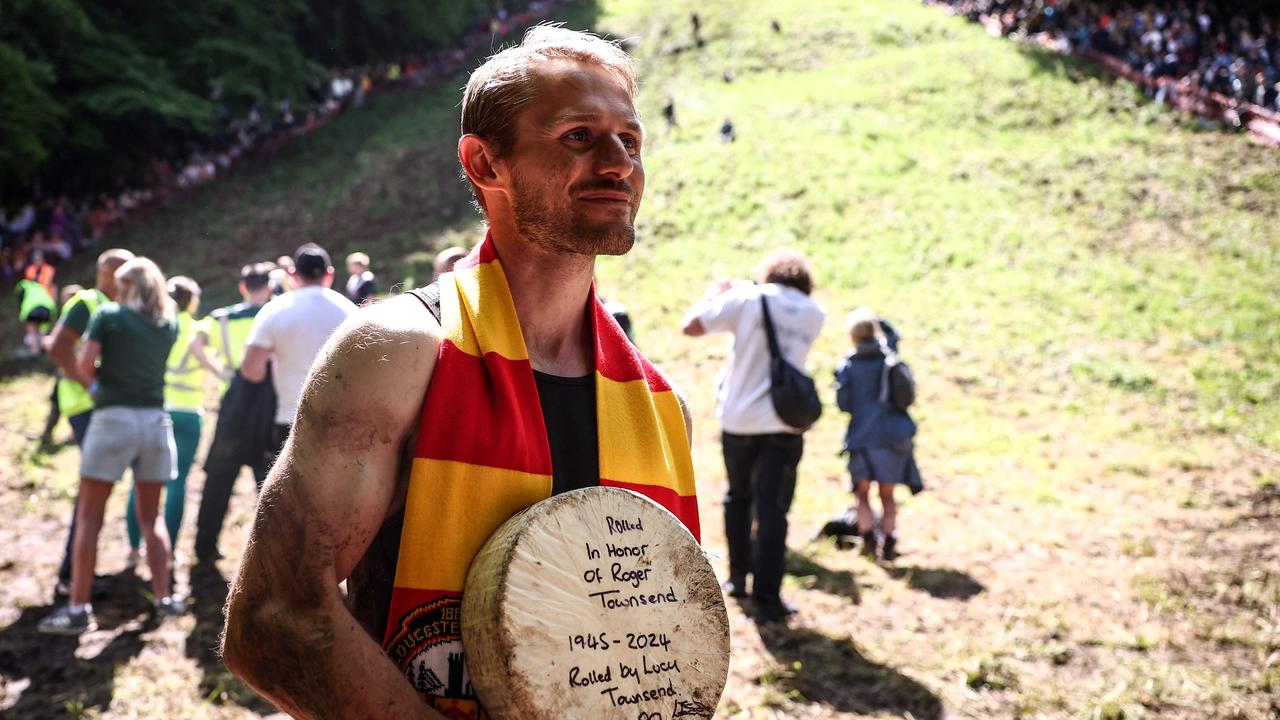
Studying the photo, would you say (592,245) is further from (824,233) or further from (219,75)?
(219,75)

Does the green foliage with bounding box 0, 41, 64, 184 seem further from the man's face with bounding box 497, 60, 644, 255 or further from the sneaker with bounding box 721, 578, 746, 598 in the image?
the man's face with bounding box 497, 60, 644, 255

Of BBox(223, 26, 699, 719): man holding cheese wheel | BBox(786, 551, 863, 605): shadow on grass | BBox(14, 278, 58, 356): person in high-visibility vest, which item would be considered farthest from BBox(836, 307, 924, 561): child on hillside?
BBox(14, 278, 58, 356): person in high-visibility vest

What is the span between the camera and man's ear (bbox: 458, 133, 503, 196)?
1.87 metres

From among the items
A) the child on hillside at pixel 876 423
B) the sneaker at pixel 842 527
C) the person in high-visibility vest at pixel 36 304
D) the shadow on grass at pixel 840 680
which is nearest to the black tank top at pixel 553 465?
the shadow on grass at pixel 840 680

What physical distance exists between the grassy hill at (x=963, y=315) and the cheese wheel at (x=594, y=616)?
11.9 feet

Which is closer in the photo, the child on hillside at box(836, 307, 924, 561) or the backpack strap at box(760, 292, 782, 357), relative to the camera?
the backpack strap at box(760, 292, 782, 357)

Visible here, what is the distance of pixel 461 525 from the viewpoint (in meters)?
1.62

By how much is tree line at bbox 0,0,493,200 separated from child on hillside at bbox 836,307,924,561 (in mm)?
20640

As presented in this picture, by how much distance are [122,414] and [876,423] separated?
5.13 metres

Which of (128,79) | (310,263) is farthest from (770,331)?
(128,79)

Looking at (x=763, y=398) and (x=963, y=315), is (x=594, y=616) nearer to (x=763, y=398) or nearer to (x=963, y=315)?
(x=763, y=398)

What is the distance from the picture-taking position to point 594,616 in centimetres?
161

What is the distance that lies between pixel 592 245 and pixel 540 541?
1.88ft

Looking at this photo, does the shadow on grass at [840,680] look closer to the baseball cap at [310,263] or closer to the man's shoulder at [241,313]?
the baseball cap at [310,263]
